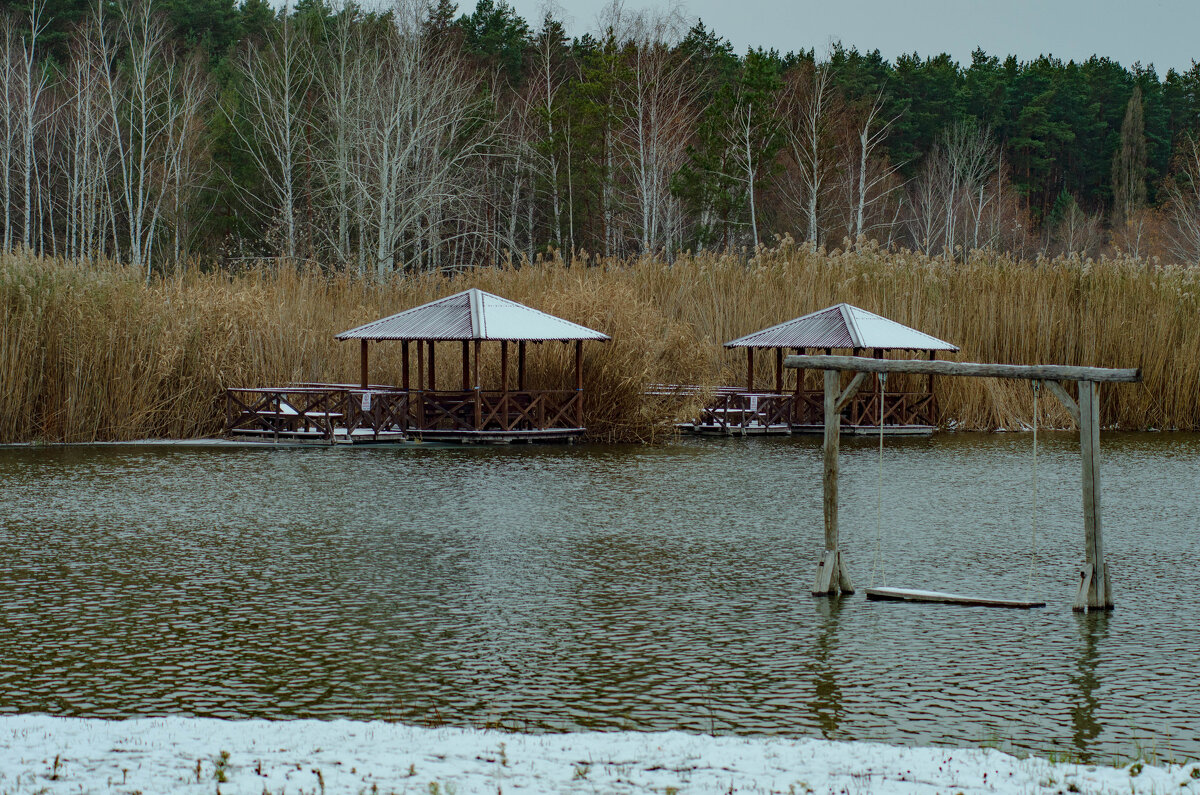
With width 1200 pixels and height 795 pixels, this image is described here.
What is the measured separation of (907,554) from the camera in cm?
1101

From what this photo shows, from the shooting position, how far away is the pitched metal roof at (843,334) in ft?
78.5

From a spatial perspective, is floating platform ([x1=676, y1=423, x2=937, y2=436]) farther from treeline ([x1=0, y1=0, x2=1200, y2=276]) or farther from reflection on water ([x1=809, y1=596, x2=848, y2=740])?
reflection on water ([x1=809, y1=596, x2=848, y2=740])

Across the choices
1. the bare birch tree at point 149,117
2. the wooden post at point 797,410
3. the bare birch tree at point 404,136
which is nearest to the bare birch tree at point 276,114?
the bare birch tree at point 149,117

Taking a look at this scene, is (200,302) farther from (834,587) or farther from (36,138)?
(36,138)

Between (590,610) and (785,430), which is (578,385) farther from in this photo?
(590,610)

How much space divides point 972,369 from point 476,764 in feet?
16.1

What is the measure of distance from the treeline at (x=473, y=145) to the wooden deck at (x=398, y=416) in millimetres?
12603

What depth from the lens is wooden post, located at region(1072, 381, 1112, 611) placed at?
28.0ft

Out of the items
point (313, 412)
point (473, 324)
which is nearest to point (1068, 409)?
point (473, 324)

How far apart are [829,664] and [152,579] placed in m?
5.01

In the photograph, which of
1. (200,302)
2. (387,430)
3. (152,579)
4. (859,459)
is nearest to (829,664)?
(152,579)

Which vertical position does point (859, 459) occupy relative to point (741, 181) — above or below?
below

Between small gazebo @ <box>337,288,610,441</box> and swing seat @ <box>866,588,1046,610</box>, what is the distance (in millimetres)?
13331

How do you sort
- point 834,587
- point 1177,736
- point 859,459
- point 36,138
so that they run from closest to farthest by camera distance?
1. point 1177,736
2. point 834,587
3. point 859,459
4. point 36,138
